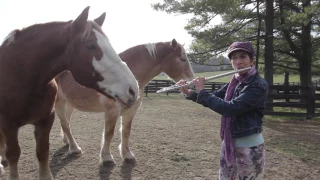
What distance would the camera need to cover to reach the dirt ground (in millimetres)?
3988

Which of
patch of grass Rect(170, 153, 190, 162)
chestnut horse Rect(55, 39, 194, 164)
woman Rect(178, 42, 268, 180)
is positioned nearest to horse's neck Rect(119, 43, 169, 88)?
chestnut horse Rect(55, 39, 194, 164)

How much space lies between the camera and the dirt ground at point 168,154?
3.99 meters

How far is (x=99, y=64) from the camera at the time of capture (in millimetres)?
2328

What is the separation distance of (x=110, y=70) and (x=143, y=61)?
2.21 meters

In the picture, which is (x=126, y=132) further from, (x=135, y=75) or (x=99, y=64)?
(x=99, y=64)

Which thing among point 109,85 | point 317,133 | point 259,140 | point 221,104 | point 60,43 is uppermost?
point 60,43

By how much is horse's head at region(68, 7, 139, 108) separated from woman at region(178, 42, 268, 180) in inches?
18.5

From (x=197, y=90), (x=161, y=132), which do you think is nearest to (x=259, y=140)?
(x=197, y=90)

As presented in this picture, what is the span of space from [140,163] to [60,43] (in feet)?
8.30

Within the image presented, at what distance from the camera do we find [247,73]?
7.71ft

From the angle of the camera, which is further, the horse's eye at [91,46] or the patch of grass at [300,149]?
the patch of grass at [300,149]

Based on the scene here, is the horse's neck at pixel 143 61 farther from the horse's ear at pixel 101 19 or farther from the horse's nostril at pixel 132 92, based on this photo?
the horse's nostril at pixel 132 92

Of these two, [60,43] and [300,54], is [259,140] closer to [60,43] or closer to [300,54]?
[60,43]

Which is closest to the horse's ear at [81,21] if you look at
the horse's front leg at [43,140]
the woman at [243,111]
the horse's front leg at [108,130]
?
the woman at [243,111]
